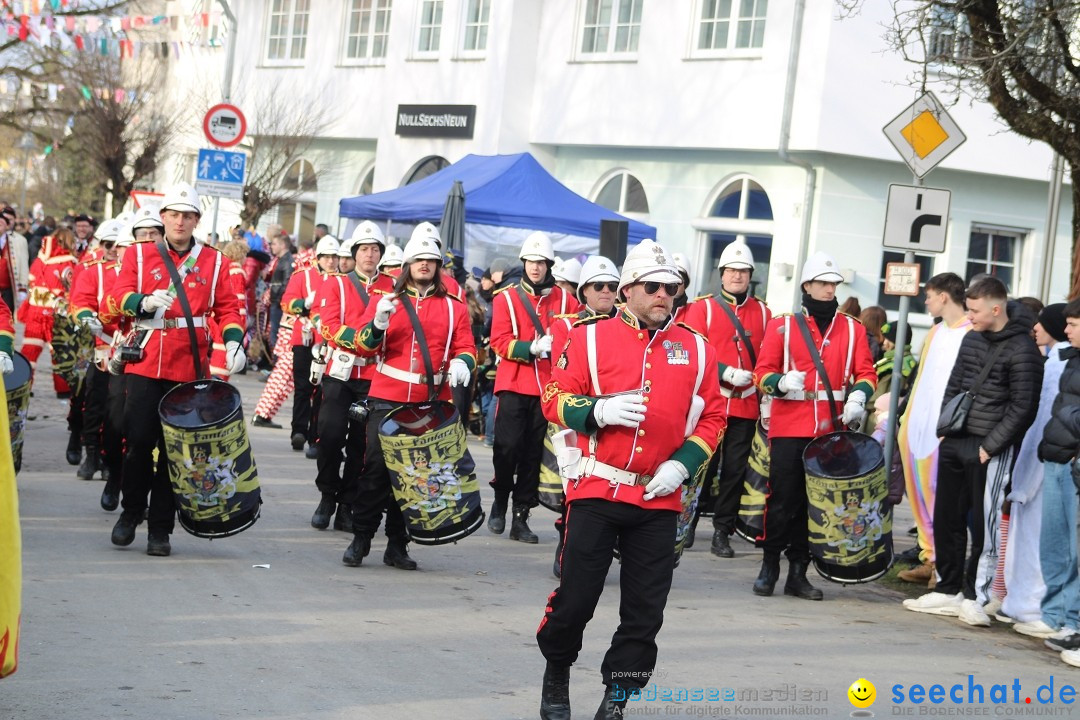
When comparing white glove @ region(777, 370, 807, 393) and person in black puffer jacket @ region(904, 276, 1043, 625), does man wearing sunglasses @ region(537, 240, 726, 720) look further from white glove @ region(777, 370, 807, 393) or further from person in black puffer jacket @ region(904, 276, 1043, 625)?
person in black puffer jacket @ region(904, 276, 1043, 625)

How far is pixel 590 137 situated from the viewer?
28.1 metres

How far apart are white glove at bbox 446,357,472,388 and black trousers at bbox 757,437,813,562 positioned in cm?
212

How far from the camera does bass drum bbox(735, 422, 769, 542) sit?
1115 centimetres

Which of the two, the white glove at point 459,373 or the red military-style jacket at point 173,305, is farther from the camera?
the white glove at point 459,373

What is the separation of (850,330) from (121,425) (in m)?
4.71

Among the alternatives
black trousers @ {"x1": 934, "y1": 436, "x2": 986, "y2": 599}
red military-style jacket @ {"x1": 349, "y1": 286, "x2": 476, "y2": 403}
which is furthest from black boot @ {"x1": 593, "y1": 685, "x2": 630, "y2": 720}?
black trousers @ {"x1": 934, "y1": 436, "x2": 986, "y2": 599}

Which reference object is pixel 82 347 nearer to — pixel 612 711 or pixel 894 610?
pixel 894 610

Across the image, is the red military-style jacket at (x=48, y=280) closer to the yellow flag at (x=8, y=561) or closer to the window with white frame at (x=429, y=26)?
the yellow flag at (x=8, y=561)

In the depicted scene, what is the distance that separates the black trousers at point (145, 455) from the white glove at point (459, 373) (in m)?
1.69

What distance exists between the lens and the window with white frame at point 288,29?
117 feet

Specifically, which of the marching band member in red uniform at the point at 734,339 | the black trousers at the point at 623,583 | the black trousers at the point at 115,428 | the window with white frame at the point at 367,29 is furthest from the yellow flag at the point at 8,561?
the window with white frame at the point at 367,29

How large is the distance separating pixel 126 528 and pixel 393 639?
261 cm

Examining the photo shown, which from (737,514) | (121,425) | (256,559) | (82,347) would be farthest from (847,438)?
(82,347)

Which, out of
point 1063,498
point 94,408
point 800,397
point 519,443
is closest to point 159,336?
point 519,443
